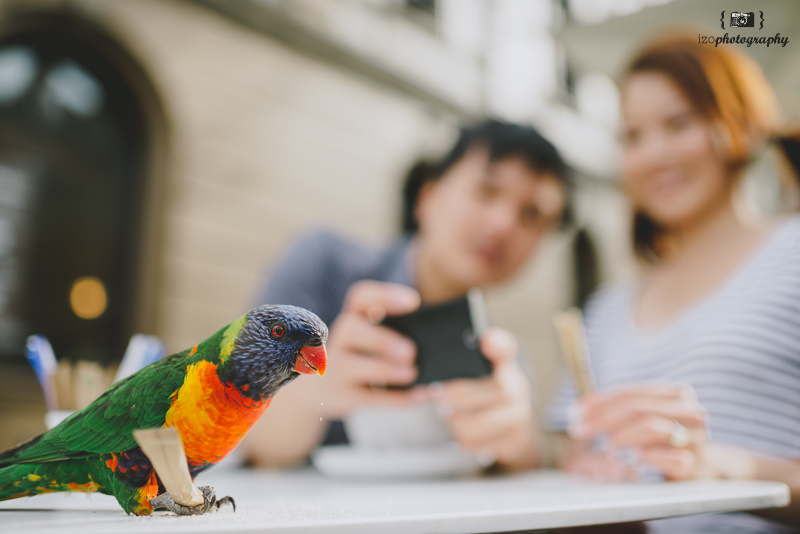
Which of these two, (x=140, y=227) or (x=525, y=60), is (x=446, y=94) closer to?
(x=525, y=60)

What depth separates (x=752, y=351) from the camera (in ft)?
2.59

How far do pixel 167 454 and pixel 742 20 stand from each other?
1.40m

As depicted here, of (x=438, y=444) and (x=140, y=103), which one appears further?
(x=140, y=103)

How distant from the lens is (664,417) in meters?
0.65

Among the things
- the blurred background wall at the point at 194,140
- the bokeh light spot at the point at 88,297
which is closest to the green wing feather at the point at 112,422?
the blurred background wall at the point at 194,140

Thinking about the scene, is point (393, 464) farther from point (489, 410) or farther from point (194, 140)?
point (194, 140)

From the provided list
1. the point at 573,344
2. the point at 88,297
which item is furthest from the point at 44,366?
the point at 88,297

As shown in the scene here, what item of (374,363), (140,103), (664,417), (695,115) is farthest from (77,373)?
(140,103)

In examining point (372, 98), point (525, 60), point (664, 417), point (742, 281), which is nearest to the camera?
point (664, 417)

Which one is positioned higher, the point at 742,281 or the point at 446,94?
the point at 446,94

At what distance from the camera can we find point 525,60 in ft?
13.5

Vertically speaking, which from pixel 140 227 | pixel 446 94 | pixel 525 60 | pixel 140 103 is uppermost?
pixel 525 60

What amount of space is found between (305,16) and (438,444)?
2.60 m

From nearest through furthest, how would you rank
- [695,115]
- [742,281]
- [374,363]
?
[374,363]
[742,281]
[695,115]
